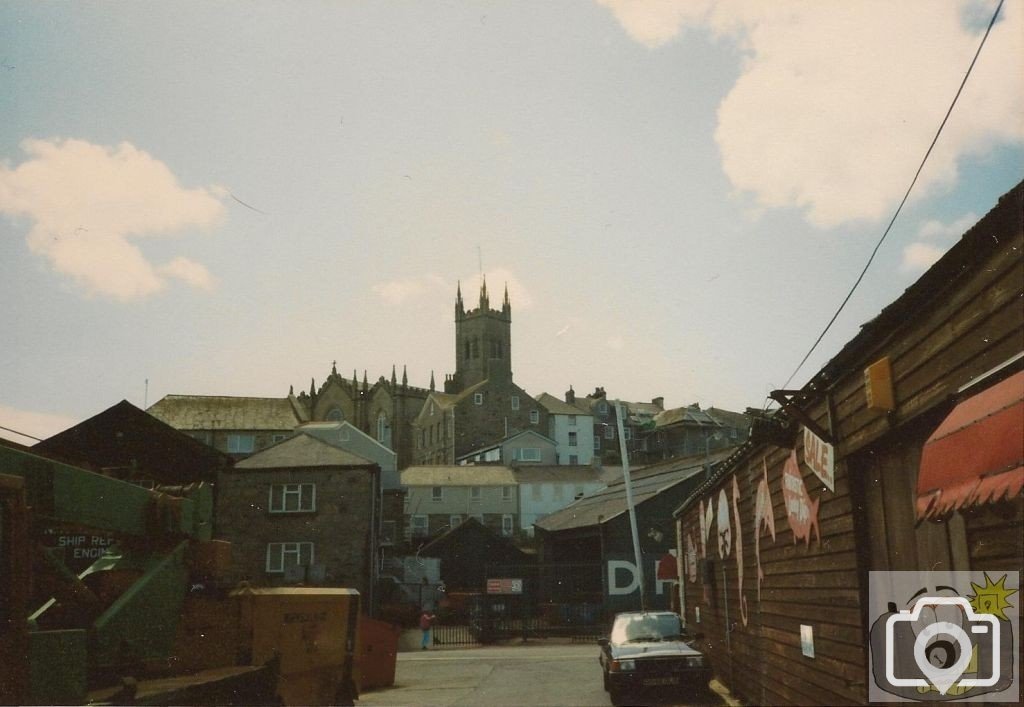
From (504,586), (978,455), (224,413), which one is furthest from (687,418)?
(978,455)

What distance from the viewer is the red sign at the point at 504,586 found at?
38.5 metres

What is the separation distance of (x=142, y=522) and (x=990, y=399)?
24.1 ft

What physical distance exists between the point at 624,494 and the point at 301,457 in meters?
17.2

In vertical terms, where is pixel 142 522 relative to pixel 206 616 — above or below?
above

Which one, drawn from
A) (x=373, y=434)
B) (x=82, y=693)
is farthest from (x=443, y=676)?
(x=373, y=434)

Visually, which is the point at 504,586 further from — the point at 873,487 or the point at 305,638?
the point at 873,487

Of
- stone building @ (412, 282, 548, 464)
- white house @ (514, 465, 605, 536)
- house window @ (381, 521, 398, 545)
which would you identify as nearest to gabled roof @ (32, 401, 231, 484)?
house window @ (381, 521, 398, 545)

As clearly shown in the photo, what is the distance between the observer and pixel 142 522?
8.48m

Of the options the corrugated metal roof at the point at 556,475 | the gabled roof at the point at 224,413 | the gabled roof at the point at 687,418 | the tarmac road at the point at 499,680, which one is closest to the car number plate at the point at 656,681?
the tarmac road at the point at 499,680

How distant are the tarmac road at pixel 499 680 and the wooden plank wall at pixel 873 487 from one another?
14.4 ft

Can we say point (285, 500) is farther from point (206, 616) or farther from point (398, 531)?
point (206, 616)

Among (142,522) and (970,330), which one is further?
(142,522)

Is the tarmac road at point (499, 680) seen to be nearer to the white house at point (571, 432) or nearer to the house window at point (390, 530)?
the house window at point (390, 530)

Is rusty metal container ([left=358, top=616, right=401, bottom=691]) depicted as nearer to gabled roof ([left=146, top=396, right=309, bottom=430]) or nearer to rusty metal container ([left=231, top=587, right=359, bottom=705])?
rusty metal container ([left=231, top=587, right=359, bottom=705])
